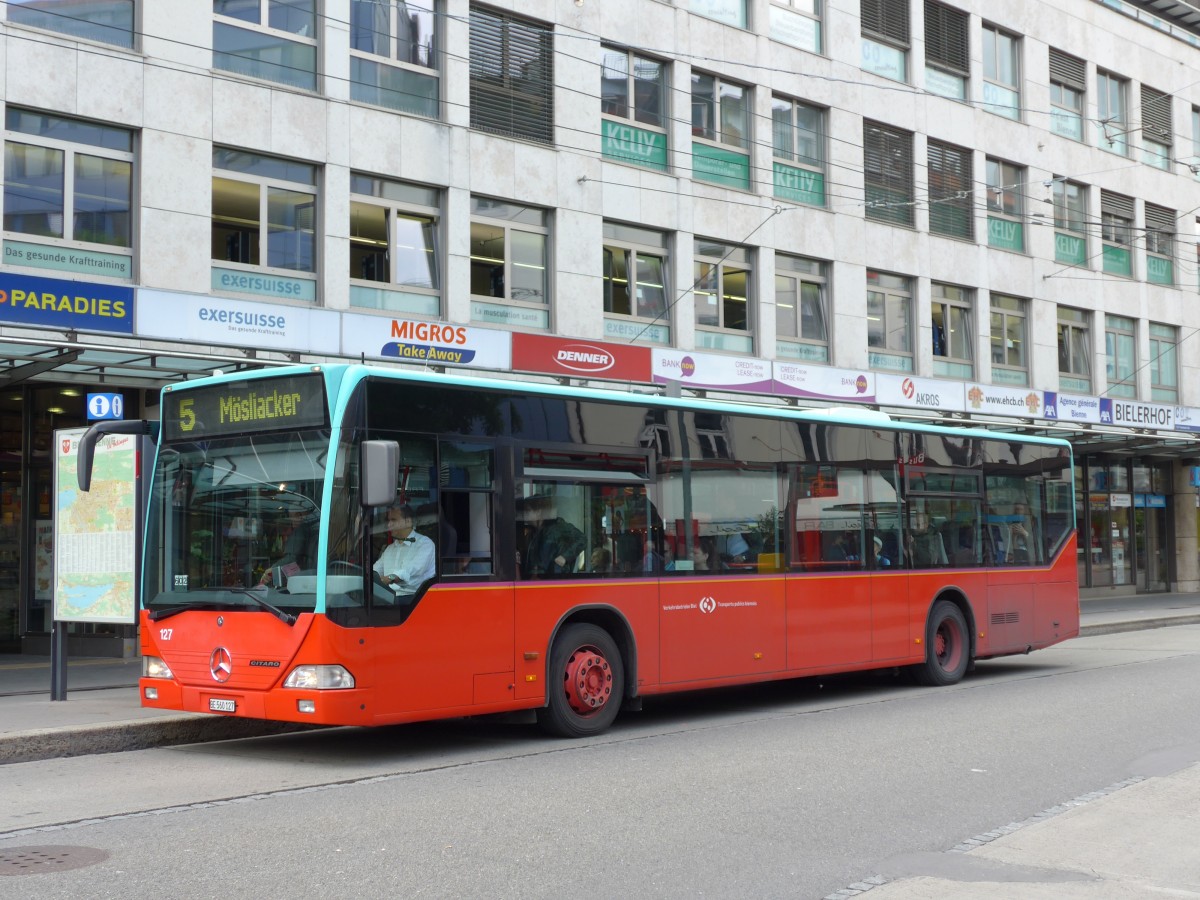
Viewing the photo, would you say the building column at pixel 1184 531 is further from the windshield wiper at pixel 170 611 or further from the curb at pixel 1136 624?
the windshield wiper at pixel 170 611

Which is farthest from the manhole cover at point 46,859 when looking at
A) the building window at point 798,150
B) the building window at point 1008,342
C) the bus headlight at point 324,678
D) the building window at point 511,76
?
the building window at point 1008,342

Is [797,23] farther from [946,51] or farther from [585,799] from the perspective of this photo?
[585,799]

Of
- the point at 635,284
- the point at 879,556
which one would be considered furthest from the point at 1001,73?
the point at 879,556

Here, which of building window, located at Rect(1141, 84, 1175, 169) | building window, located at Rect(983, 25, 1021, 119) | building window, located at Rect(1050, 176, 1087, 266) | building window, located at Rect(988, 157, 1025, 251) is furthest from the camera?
building window, located at Rect(1141, 84, 1175, 169)

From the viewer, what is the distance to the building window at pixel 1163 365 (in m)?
36.2

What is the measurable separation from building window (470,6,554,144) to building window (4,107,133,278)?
5.84 meters

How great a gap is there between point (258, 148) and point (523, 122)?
191 inches

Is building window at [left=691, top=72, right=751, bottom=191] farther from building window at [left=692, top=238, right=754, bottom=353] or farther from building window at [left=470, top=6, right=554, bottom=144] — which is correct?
building window at [left=470, top=6, right=554, bottom=144]

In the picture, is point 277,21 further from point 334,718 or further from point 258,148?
point 334,718

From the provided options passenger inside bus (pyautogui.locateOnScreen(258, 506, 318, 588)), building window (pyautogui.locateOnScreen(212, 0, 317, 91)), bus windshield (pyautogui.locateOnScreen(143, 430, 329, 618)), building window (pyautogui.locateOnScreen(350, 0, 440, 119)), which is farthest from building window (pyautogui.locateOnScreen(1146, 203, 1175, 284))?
passenger inside bus (pyautogui.locateOnScreen(258, 506, 318, 588))

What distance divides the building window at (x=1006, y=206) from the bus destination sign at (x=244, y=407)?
24.1m

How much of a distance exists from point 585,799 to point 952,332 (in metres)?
23.6

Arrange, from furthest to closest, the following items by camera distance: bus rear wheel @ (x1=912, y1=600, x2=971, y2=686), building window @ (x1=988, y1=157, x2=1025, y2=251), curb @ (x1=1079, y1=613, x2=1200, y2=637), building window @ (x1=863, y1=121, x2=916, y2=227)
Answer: building window @ (x1=988, y1=157, x2=1025, y2=251)
building window @ (x1=863, y1=121, x2=916, y2=227)
curb @ (x1=1079, y1=613, x2=1200, y2=637)
bus rear wheel @ (x1=912, y1=600, x2=971, y2=686)

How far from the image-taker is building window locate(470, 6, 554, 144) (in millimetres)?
21547
